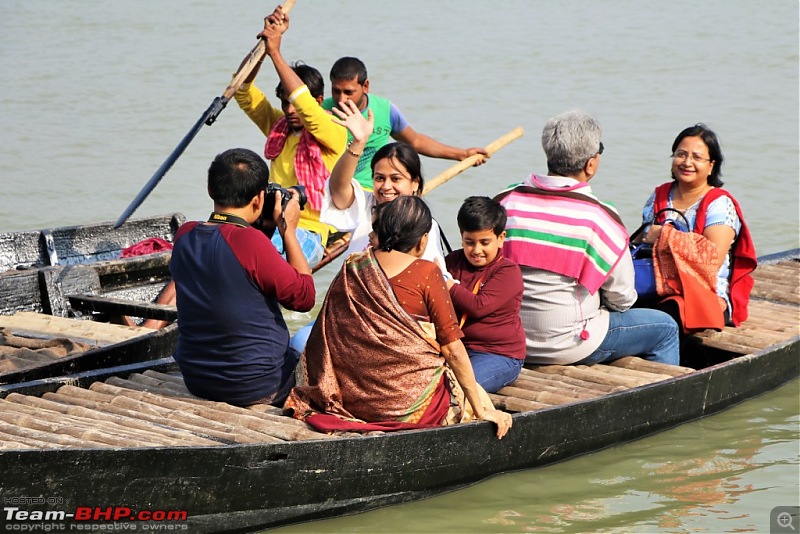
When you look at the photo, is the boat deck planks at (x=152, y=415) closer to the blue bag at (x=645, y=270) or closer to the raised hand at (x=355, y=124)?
the blue bag at (x=645, y=270)

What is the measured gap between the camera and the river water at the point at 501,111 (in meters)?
5.61

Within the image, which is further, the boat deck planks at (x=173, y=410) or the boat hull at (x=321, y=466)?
the boat deck planks at (x=173, y=410)

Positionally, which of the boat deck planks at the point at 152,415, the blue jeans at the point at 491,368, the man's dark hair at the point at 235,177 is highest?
the man's dark hair at the point at 235,177

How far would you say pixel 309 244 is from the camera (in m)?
6.88

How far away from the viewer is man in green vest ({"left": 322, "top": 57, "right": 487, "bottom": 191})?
7004mm

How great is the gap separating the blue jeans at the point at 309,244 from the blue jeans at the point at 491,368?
172 centimetres

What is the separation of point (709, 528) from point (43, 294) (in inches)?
162

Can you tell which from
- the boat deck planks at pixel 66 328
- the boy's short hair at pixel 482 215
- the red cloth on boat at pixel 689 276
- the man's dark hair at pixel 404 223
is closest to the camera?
the man's dark hair at pixel 404 223

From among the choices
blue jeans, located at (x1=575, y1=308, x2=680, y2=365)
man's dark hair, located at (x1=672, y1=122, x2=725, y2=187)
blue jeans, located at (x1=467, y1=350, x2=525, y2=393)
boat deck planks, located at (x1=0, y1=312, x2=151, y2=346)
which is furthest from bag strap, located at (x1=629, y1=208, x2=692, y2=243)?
boat deck planks, located at (x1=0, y1=312, x2=151, y2=346)

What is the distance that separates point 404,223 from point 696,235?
6.52 feet

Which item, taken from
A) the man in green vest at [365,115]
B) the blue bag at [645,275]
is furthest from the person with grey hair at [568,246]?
the man in green vest at [365,115]

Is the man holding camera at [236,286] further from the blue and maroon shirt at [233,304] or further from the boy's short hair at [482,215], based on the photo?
the boy's short hair at [482,215]

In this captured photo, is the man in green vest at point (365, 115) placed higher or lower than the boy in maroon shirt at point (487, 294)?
higher

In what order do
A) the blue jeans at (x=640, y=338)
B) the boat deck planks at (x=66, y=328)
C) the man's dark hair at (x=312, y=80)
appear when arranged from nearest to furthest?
the blue jeans at (x=640, y=338) < the boat deck planks at (x=66, y=328) < the man's dark hair at (x=312, y=80)
